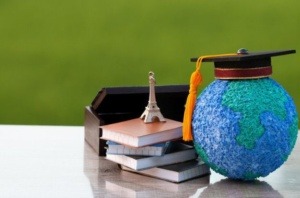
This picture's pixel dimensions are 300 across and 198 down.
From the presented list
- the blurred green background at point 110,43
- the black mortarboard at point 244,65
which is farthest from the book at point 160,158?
the blurred green background at point 110,43

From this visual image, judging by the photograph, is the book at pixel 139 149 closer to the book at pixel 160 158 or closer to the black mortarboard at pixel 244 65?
the book at pixel 160 158

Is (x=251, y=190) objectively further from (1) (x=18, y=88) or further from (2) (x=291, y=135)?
(1) (x=18, y=88)

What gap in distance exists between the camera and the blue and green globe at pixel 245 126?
1.14 metres

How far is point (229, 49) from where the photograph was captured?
157 inches

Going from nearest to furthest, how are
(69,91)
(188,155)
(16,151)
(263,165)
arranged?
(263,165), (188,155), (16,151), (69,91)

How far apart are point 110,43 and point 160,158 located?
→ 111 inches

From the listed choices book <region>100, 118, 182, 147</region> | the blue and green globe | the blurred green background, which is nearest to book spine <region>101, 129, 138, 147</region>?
book <region>100, 118, 182, 147</region>

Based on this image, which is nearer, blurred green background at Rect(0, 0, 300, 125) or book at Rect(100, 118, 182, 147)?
book at Rect(100, 118, 182, 147)

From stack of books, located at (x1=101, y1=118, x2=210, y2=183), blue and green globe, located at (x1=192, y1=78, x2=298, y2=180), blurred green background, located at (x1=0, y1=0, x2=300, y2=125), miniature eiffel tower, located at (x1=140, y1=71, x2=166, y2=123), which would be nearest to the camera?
blue and green globe, located at (x1=192, y1=78, x2=298, y2=180)

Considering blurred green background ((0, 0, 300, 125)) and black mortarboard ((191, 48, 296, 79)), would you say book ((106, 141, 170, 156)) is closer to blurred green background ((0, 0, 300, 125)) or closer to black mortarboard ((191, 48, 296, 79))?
black mortarboard ((191, 48, 296, 79))

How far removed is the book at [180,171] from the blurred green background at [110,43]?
2607 millimetres

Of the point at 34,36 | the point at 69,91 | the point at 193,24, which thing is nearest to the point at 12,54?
the point at 34,36

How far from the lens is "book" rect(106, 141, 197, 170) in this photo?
1.25 m

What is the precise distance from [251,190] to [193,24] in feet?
9.61
